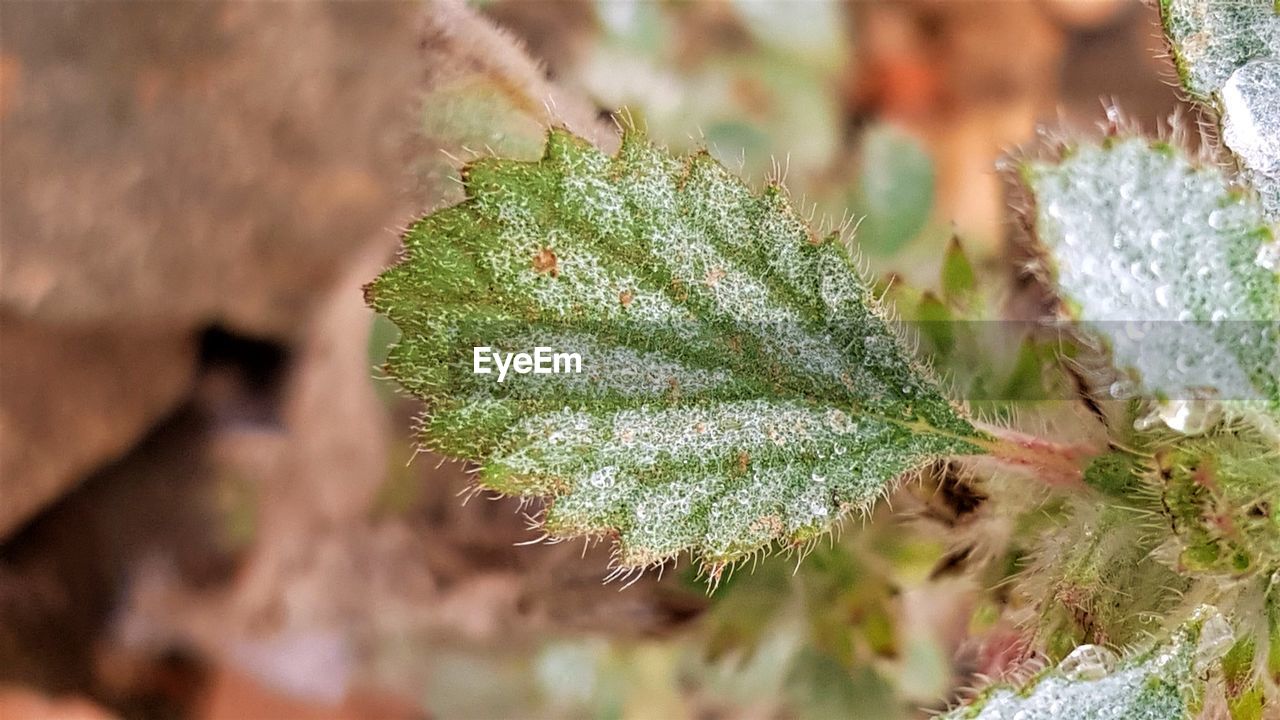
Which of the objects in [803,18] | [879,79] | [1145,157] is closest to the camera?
[1145,157]

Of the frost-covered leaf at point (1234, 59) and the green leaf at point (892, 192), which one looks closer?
the frost-covered leaf at point (1234, 59)

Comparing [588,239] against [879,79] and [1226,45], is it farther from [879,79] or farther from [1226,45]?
[879,79]

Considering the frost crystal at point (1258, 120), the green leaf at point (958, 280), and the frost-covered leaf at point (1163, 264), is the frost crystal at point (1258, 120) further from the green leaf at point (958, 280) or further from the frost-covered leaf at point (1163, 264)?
the green leaf at point (958, 280)

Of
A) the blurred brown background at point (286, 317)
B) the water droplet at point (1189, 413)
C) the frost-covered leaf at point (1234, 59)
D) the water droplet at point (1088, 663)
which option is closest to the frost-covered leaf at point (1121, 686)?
the water droplet at point (1088, 663)

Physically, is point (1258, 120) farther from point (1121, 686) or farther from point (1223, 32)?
point (1121, 686)

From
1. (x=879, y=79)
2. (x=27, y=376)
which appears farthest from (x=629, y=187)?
(x=879, y=79)

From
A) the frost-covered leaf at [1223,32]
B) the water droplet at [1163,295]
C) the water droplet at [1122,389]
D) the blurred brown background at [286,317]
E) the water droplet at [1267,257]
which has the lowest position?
the blurred brown background at [286,317]

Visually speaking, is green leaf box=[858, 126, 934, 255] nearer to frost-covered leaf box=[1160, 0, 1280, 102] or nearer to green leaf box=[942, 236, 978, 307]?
green leaf box=[942, 236, 978, 307]

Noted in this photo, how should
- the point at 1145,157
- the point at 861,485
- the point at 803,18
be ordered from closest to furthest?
Answer: the point at 1145,157
the point at 861,485
the point at 803,18
